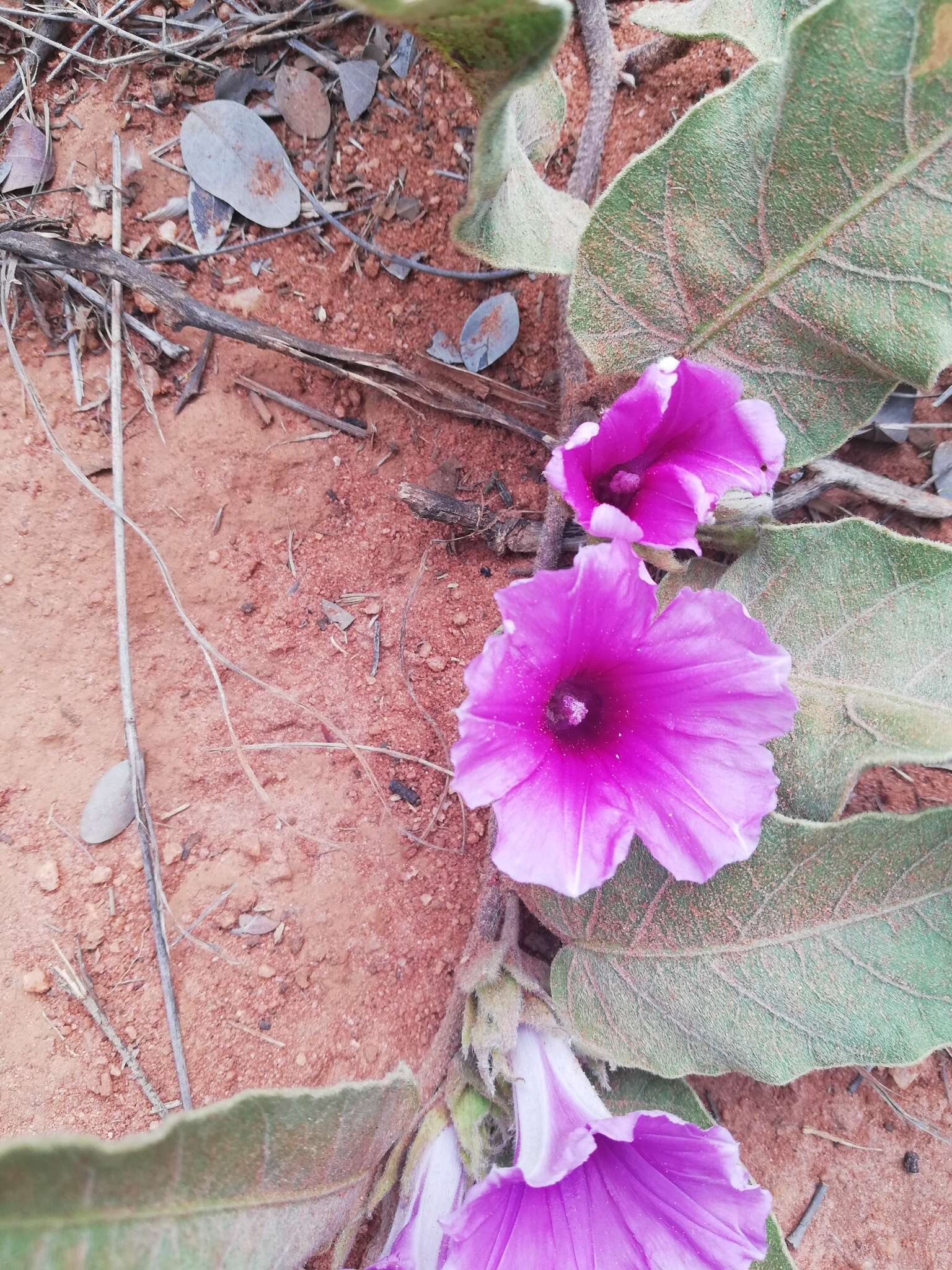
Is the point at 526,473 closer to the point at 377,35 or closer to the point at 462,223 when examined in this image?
the point at 462,223

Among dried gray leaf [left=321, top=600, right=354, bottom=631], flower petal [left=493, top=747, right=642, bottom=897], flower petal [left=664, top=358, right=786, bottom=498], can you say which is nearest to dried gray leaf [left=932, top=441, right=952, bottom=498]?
flower petal [left=664, top=358, right=786, bottom=498]

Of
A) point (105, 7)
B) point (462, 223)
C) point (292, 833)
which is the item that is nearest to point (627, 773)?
point (292, 833)

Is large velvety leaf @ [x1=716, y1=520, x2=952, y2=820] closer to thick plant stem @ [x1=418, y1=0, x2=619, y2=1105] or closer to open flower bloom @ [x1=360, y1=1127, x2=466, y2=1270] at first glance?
thick plant stem @ [x1=418, y1=0, x2=619, y2=1105]

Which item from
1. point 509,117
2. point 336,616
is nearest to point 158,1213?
point 336,616

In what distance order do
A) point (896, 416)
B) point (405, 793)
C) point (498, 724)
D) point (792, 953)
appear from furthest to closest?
point (896, 416) < point (405, 793) < point (792, 953) < point (498, 724)

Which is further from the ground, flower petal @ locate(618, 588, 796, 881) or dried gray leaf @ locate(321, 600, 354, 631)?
flower petal @ locate(618, 588, 796, 881)

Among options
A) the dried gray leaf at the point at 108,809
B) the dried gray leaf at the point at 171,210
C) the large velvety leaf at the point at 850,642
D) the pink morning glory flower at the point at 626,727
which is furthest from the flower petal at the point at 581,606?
the dried gray leaf at the point at 171,210

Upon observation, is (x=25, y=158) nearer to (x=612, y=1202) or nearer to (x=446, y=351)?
(x=446, y=351)

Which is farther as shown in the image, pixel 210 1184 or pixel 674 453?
pixel 674 453
